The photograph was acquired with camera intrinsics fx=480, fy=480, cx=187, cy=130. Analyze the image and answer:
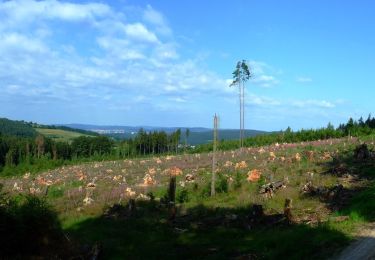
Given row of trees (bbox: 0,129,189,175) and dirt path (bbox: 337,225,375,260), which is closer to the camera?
dirt path (bbox: 337,225,375,260)

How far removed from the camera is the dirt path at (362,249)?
10352mm

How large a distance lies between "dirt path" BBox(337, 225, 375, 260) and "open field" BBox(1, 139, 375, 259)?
10.2 inches

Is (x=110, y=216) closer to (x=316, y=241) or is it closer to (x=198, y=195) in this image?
(x=198, y=195)

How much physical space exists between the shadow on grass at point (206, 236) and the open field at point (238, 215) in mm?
31

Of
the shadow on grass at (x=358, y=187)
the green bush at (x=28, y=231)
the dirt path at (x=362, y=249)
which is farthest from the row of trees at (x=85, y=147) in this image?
the dirt path at (x=362, y=249)

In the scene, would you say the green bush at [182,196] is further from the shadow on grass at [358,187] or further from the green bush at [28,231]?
the green bush at [28,231]

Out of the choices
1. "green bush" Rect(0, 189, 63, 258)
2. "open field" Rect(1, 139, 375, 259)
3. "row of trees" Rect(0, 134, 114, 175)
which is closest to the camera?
"open field" Rect(1, 139, 375, 259)

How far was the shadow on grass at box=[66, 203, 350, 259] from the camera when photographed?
12.1 metres

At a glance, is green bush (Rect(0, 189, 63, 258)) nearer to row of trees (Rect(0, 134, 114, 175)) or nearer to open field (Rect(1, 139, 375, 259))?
open field (Rect(1, 139, 375, 259))

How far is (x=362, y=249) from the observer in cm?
1081

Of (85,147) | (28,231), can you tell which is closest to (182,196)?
(28,231)

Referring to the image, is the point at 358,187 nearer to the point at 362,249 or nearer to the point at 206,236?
the point at 206,236

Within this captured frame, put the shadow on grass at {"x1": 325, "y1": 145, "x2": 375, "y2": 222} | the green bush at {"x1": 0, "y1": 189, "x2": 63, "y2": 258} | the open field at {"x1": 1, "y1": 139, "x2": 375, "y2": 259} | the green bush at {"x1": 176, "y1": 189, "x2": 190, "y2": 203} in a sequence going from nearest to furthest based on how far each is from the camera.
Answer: the open field at {"x1": 1, "y1": 139, "x2": 375, "y2": 259}, the shadow on grass at {"x1": 325, "y1": 145, "x2": 375, "y2": 222}, the green bush at {"x1": 0, "y1": 189, "x2": 63, "y2": 258}, the green bush at {"x1": 176, "y1": 189, "x2": 190, "y2": 203}

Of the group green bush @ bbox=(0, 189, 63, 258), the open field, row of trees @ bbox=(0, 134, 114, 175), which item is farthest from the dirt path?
row of trees @ bbox=(0, 134, 114, 175)
